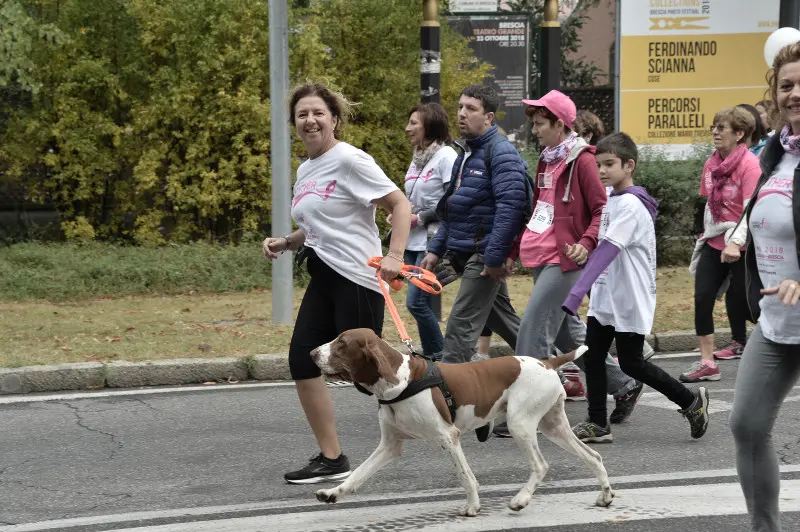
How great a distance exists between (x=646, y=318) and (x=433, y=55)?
5.55 metres

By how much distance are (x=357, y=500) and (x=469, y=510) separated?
24.0 inches

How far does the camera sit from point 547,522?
4883 mm

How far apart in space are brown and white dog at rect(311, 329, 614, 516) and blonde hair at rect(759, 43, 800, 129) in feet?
5.34

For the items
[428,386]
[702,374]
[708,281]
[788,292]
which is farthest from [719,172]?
[788,292]

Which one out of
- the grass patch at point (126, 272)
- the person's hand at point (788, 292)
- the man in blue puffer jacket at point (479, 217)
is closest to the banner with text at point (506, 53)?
the grass patch at point (126, 272)

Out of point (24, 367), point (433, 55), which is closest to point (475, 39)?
point (433, 55)

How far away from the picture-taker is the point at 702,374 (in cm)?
837

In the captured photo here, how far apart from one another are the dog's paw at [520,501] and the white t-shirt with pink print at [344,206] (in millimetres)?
1213

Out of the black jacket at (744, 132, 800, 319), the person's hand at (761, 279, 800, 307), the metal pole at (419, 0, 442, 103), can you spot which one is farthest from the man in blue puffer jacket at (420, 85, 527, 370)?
the metal pole at (419, 0, 442, 103)

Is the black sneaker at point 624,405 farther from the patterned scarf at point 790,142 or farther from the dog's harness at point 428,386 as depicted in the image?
the patterned scarf at point 790,142

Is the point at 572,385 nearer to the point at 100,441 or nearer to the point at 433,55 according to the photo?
the point at 100,441

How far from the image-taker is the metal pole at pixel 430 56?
11148 mm

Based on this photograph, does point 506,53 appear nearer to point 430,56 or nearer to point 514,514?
point 430,56

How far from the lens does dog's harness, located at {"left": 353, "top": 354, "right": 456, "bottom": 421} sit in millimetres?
4758
